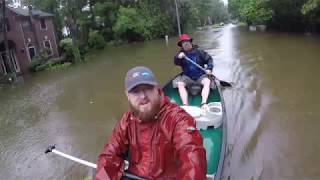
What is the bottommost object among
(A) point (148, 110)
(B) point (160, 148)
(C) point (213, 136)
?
(C) point (213, 136)

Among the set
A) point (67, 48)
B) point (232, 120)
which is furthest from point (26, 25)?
point (232, 120)

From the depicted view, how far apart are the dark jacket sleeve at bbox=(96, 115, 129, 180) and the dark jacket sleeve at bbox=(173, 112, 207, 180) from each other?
0.51 meters

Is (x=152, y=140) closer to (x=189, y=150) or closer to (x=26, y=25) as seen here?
(x=189, y=150)

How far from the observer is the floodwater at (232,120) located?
5.73 metres

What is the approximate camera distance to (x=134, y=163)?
3158mm

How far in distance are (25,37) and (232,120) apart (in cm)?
2118

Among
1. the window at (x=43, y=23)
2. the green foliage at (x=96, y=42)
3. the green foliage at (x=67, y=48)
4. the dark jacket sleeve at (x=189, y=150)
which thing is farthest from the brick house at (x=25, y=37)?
the dark jacket sleeve at (x=189, y=150)

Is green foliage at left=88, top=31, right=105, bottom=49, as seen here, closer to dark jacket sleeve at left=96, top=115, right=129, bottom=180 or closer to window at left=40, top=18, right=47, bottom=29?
window at left=40, top=18, right=47, bottom=29

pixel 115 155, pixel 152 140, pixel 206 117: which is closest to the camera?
pixel 152 140

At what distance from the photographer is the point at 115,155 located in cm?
311

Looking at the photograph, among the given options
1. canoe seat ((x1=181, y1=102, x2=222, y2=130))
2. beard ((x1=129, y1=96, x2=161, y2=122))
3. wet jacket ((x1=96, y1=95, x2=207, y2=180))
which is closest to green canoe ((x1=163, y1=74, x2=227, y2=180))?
canoe seat ((x1=181, y1=102, x2=222, y2=130))

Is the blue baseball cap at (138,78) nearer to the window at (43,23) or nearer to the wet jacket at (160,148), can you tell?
the wet jacket at (160,148)

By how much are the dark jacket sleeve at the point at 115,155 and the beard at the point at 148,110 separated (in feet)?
0.88

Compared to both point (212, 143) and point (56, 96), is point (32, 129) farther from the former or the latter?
point (212, 143)
